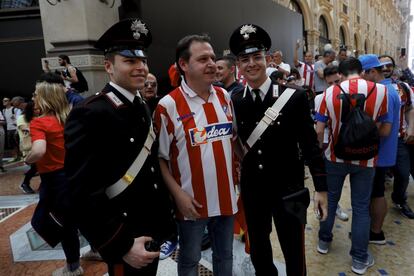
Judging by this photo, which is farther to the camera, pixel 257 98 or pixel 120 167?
pixel 257 98

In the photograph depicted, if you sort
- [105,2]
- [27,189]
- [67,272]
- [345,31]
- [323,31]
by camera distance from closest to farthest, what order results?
1. [67,272]
2. [27,189]
3. [105,2]
4. [323,31]
5. [345,31]

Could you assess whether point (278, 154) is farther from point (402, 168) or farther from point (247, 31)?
point (402, 168)

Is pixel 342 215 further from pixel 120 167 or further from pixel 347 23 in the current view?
pixel 347 23

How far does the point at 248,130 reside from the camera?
78.4 inches

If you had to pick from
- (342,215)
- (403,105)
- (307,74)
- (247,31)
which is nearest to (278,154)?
(247,31)

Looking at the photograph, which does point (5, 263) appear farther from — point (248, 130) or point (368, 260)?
point (368, 260)

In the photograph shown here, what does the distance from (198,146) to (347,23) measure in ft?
87.5

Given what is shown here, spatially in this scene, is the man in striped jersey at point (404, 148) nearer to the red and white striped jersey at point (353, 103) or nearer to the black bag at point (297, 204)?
the red and white striped jersey at point (353, 103)

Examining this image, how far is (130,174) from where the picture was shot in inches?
55.3

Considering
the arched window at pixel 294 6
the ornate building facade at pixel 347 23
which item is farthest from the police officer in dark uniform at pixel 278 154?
the arched window at pixel 294 6

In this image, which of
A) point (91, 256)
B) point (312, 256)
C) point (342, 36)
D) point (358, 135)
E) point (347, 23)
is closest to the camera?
point (358, 135)

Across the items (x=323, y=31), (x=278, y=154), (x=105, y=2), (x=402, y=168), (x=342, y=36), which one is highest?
(x=342, y=36)

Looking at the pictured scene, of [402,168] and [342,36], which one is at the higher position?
[342,36]

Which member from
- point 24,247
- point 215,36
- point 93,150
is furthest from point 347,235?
point 215,36
